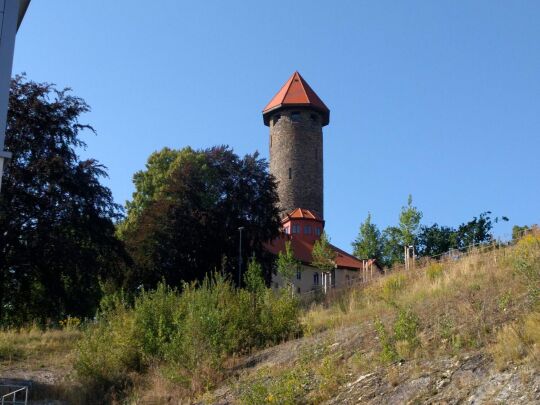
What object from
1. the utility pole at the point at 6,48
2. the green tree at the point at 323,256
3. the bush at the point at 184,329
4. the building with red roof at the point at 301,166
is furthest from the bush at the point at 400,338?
the building with red roof at the point at 301,166

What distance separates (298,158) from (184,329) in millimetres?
54710

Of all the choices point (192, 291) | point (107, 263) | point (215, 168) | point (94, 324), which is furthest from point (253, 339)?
point (215, 168)

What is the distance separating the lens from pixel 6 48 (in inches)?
476

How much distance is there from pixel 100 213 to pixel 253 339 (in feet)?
52.2

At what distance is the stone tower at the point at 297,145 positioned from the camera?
7000cm

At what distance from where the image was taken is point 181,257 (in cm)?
3784

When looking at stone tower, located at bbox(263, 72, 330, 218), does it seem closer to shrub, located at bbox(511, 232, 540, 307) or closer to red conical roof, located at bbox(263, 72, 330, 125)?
red conical roof, located at bbox(263, 72, 330, 125)

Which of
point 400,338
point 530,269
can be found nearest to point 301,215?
point 530,269

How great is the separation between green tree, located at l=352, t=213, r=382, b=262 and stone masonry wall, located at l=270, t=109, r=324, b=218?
4.75m

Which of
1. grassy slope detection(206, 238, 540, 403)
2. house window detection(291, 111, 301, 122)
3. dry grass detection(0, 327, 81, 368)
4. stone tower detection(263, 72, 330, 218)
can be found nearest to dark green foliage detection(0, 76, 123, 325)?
dry grass detection(0, 327, 81, 368)

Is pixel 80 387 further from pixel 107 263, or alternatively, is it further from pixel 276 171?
pixel 276 171

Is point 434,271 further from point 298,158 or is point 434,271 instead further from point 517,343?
point 298,158

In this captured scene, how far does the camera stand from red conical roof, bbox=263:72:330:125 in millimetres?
73812

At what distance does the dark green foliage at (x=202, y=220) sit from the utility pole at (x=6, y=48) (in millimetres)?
24408
